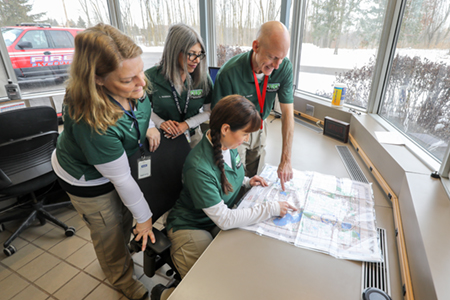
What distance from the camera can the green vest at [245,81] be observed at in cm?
155

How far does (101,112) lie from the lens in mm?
963

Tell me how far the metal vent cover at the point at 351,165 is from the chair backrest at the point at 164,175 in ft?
3.25

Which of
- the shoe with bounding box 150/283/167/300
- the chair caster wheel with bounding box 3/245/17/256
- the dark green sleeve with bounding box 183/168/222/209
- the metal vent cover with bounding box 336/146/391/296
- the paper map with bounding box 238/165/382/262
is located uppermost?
the dark green sleeve with bounding box 183/168/222/209

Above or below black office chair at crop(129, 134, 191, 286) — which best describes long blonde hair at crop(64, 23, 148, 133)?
above

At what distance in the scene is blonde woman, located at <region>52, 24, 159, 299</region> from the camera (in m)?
0.93

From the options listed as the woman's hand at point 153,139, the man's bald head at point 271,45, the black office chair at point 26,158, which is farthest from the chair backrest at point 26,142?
the man's bald head at point 271,45

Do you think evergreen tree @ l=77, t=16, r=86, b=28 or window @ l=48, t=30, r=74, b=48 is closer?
window @ l=48, t=30, r=74, b=48

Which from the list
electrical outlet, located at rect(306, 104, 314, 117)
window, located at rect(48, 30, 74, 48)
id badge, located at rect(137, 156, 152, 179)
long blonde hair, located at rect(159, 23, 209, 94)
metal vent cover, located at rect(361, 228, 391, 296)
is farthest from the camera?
window, located at rect(48, 30, 74, 48)

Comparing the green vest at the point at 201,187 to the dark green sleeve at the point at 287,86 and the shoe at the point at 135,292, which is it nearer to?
the dark green sleeve at the point at 287,86

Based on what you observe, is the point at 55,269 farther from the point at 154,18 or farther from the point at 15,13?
the point at 154,18

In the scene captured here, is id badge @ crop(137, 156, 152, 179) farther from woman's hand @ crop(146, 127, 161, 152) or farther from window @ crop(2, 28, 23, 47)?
window @ crop(2, 28, 23, 47)

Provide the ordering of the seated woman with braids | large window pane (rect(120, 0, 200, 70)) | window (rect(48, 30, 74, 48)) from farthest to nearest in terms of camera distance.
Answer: large window pane (rect(120, 0, 200, 70)), window (rect(48, 30, 74, 48)), the seated woman with braids

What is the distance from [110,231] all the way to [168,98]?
2.66ft

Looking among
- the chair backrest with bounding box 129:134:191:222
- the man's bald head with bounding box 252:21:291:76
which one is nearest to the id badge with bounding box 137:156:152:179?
the chair backrest with bounding box 129:134:191:222
